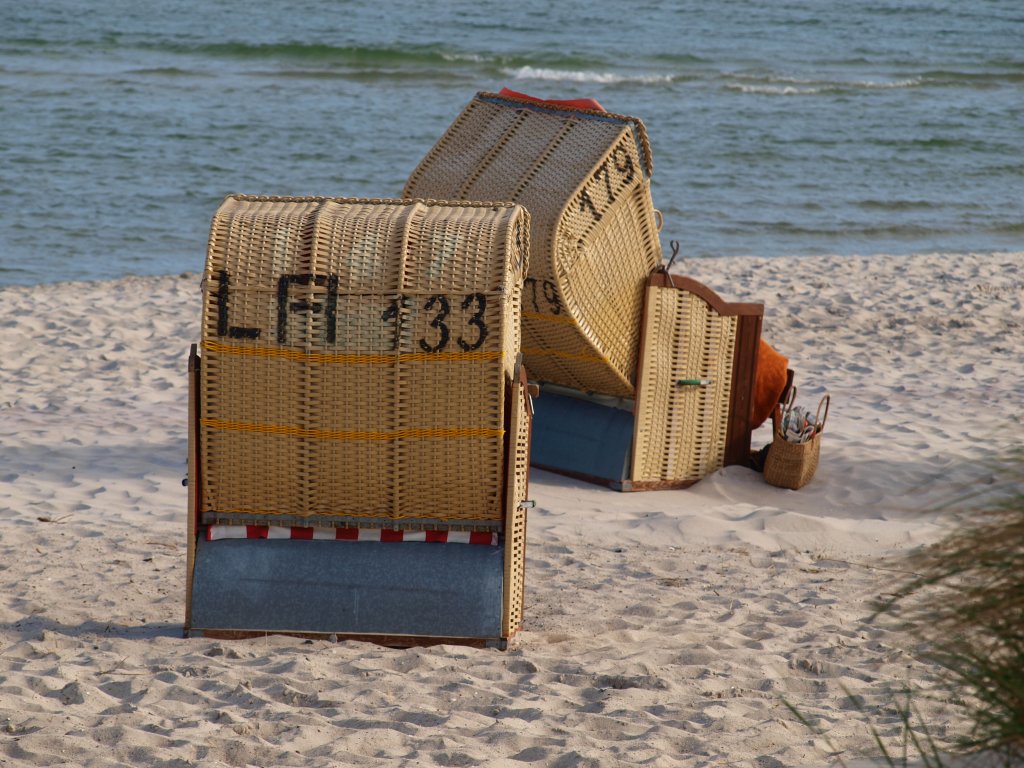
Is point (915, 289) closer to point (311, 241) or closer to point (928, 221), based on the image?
point (928, 221)

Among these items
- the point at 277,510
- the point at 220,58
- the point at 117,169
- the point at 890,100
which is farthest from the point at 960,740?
the point at 220,58

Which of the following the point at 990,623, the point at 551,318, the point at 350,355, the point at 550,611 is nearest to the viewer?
the point at 990,623

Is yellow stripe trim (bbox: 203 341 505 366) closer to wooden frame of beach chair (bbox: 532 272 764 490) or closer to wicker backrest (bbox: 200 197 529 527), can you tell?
wicker backrest (bbox: 200 197 529 527)

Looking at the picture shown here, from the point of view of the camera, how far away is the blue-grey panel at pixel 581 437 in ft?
22.1

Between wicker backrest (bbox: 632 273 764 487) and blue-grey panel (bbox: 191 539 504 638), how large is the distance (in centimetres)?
238

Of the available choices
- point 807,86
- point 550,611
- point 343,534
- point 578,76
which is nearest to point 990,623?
point 343,534

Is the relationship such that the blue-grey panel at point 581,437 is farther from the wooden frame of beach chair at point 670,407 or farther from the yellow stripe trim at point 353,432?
the yellow stripe trim at point 353,432

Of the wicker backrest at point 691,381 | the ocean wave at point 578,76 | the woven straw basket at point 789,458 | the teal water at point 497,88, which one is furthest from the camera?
the ocean wave at point 578,76

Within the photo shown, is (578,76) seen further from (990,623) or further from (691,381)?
(990,623)

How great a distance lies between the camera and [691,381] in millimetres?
6695

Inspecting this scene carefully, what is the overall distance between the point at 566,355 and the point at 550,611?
1.79 m

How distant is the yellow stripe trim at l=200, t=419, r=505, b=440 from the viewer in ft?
14.4

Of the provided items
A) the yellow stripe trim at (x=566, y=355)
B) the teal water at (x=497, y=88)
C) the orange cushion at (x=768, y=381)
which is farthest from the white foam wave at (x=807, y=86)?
the yellow stripe trim at (x=566, y=355)

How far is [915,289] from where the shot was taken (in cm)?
1145
